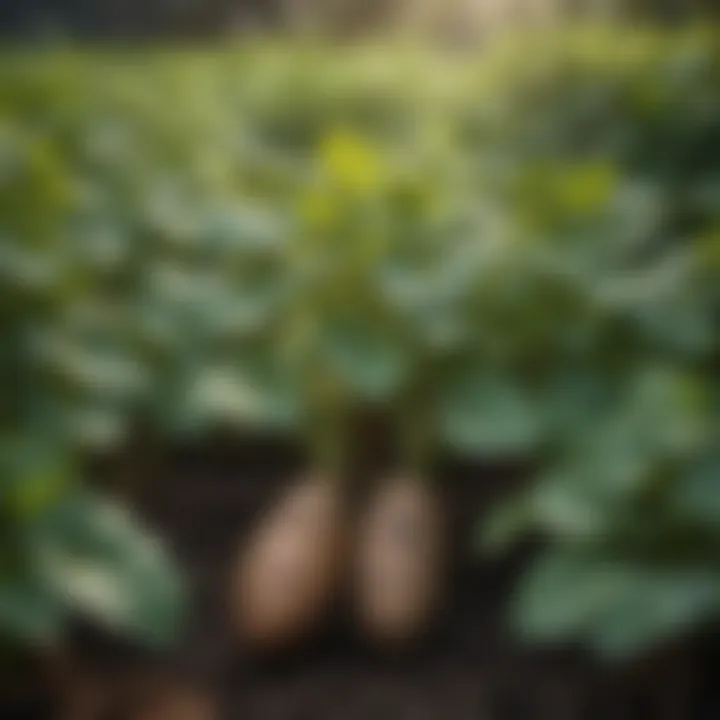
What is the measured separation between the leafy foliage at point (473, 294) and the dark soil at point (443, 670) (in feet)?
0.27

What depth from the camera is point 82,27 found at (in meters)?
1.53

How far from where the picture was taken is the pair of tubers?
37.4 inches

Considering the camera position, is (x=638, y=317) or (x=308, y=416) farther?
(x=308, y=416)

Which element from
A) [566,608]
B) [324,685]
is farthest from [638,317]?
[324,685]

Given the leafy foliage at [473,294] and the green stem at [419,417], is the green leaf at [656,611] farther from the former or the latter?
the green stem at [419,417]

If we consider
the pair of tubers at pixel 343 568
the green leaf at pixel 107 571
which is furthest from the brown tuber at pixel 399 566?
the green leaf at pixel 107 571

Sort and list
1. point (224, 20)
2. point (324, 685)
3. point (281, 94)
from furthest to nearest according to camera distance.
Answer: point (281, 94), point (224, 20), point (324, 685)

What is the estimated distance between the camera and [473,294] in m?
1.02

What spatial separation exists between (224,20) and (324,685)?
850 millimetres

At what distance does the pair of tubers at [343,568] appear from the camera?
0.95 meters

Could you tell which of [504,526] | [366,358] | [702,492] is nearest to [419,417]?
[366,358]

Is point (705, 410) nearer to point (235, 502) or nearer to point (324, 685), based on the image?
point (324, 685)

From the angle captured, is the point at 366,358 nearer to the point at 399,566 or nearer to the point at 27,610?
the point at 399,566

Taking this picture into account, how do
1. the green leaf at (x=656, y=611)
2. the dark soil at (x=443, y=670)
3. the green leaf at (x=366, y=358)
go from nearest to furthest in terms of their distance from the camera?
the green leaf at (x=656, y=611) → the dark soil at (x=443, y=670) → the green leaf at (x=366, y=358)
